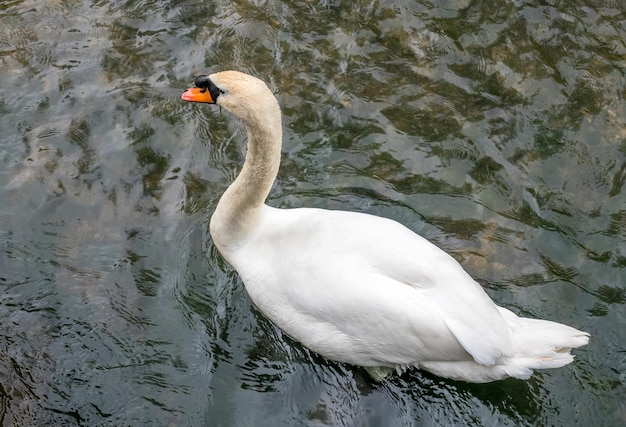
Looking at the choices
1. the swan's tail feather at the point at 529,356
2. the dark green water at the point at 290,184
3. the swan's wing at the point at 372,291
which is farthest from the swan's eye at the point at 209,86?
the swan's tail feather at the point at 529,356

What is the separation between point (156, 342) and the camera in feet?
16.0

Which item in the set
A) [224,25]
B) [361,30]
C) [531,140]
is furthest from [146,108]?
[531,140]

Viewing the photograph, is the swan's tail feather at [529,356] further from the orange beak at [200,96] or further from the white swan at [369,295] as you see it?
the orange beak at [200,96]

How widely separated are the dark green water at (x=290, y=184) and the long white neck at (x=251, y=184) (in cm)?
52

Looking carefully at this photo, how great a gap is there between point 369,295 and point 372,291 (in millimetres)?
30

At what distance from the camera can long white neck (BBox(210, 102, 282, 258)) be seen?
4250 mm

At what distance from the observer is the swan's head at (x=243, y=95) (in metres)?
4.11

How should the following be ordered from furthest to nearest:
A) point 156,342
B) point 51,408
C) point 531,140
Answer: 1. point 531,140
2. point 156,342
3. point 51,408

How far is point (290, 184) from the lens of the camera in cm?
572

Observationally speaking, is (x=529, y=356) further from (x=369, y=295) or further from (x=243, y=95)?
(x=243, y=95)

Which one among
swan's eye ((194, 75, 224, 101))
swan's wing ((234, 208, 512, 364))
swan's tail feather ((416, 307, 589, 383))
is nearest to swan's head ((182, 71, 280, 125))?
swan's eye ((194, 75, 224, 101))

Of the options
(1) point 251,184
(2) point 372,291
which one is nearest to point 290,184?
(1) point 251,184

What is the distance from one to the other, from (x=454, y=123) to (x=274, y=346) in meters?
2.51

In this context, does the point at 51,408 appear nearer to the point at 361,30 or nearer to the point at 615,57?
the point at 361,30
